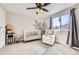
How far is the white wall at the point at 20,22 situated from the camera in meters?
1.69

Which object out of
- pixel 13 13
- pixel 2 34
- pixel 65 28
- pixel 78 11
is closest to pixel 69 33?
pixel 65 28

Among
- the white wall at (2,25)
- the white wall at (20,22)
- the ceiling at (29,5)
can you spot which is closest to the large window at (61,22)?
the ceiling at (29,5)

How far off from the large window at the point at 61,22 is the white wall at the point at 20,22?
0.27 metres

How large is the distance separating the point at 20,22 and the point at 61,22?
2.13ft

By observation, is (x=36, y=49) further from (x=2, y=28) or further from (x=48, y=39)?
(x=2, y=28)

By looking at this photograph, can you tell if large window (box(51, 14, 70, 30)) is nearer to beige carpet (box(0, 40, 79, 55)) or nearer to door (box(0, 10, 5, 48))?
beige carpet (box(0, 40, 79, 55))

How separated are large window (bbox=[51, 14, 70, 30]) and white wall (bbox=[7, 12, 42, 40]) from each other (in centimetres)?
27

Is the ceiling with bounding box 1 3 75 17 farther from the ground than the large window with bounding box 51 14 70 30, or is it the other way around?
the ceiling with bounding box 1 3 75 17

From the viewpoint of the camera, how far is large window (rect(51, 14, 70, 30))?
1.71 metres

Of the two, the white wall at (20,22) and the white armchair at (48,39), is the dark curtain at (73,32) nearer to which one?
the white armchair at (48,39)

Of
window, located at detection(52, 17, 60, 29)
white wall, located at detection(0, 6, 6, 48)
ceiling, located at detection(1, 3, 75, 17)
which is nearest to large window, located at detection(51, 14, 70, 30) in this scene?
window, located at detection(52, 17, 60, 29)

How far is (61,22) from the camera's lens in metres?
1.74

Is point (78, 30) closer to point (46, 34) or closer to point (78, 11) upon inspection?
point (78, 11)
